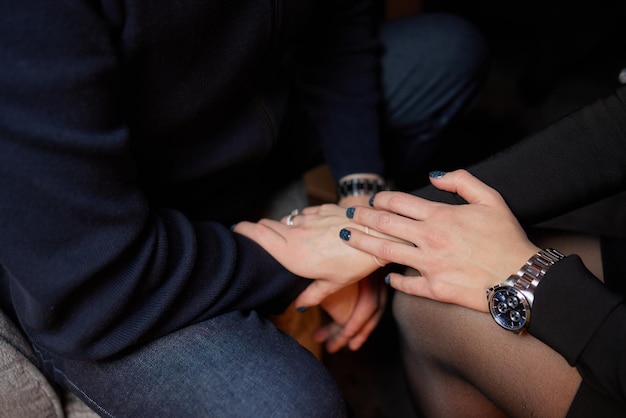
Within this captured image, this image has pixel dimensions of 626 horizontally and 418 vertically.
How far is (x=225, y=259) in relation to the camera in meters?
0.71

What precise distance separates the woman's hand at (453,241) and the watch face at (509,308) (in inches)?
0.7

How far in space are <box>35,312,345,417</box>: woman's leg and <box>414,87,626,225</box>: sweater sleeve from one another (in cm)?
31

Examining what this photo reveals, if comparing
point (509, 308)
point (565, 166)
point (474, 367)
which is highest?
point (565, 166)

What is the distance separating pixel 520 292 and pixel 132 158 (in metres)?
0.49

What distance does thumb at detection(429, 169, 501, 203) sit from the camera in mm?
719

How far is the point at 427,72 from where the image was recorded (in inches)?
43.0

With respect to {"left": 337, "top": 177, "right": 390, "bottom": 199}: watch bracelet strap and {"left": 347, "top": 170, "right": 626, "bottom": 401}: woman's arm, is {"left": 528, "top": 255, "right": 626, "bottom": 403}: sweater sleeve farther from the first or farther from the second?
{"left": 337, "top": 177, "right": 390, "bottom": 199}: watch bracelet strap

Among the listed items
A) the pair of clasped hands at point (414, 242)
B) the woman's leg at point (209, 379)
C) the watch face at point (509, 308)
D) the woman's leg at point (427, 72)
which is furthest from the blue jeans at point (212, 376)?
the woman's leg at point (427, 72)

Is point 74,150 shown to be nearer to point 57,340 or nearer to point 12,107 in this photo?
point 12,107

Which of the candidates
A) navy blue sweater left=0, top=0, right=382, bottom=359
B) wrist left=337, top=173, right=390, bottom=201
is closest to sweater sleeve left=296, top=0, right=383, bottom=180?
wrist left=337, top=173, right=390, bottom=201

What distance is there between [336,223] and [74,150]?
0.40 metres

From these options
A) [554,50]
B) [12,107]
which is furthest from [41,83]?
[554,50]

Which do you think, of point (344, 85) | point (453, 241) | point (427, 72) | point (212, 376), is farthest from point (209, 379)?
point (427, 72)

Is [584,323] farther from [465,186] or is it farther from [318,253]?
[318,253]
